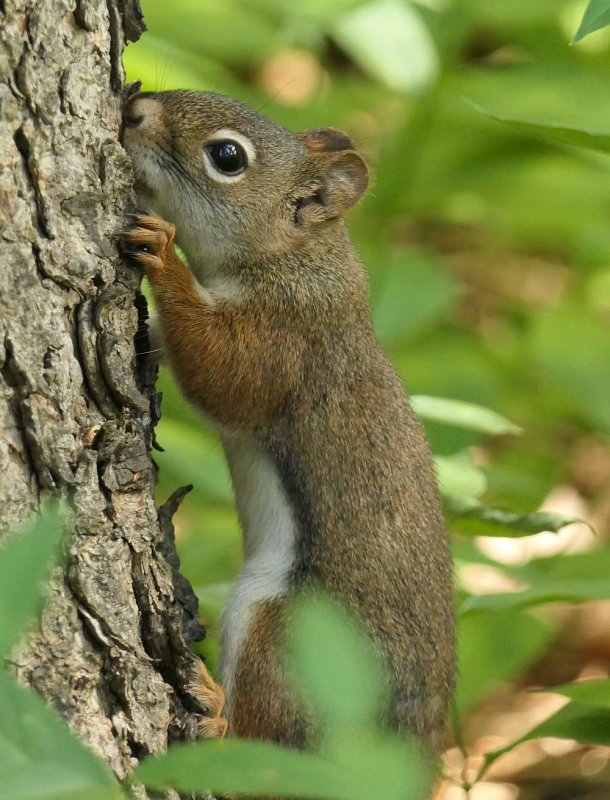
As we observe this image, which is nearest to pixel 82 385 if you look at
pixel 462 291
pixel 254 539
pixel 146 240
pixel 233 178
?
pixel 146 240

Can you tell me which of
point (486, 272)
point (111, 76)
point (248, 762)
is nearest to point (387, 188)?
point (111, 76)

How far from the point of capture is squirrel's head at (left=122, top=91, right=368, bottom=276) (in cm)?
254

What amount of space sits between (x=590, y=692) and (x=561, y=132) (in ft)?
3.58

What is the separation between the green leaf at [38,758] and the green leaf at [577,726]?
1.46 m

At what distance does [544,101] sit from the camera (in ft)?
12.6

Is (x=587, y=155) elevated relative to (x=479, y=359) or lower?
elevated

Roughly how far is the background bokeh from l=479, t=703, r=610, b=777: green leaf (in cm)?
27

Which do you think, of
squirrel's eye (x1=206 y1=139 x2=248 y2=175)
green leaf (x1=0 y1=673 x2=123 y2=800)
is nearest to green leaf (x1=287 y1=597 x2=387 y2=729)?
green leaf (x1=0 y1=673 x2=123 y2=800)

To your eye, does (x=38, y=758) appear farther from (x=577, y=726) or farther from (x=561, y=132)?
(x=577, y=726)

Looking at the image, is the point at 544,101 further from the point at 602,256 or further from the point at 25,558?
the point at 25,558

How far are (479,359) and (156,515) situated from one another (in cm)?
224

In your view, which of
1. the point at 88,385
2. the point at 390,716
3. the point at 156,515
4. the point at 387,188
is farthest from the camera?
the point at 387,188

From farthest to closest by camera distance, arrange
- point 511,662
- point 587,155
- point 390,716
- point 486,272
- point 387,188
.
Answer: point 486,272 < point 387,188 < point 587,155 < point 511,662 < point 390,716

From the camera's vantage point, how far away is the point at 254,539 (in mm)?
2680
